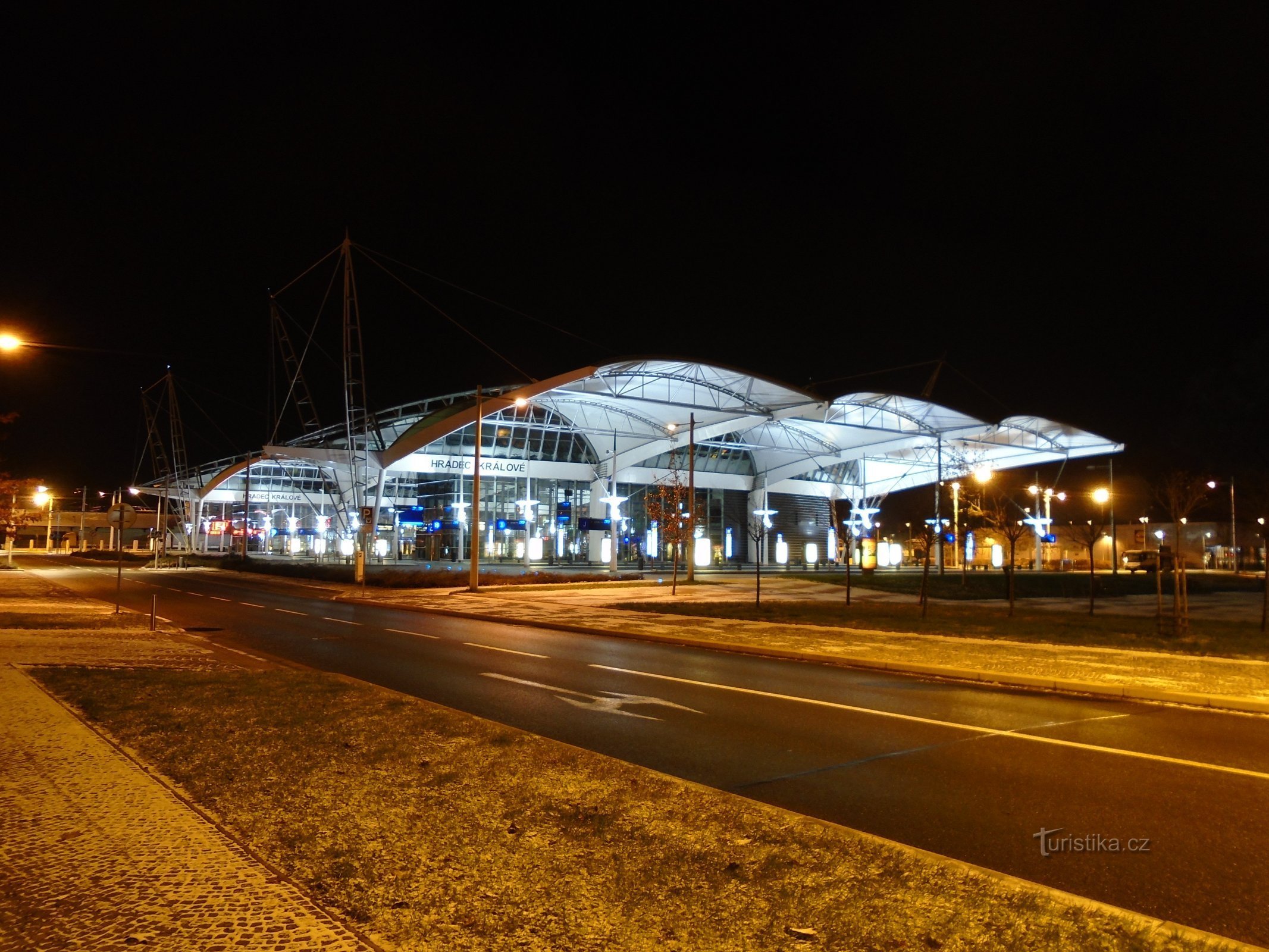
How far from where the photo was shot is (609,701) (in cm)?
1091

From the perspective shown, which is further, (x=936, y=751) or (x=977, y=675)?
(x=977, y=675)

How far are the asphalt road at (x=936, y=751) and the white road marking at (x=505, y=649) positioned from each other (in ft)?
0.35

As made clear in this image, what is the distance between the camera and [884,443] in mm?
63281

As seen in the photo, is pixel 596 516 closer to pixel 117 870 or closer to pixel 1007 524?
pixel 1007 524

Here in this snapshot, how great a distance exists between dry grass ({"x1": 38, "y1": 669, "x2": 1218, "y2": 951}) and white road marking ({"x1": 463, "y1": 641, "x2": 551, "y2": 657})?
25.8 feet

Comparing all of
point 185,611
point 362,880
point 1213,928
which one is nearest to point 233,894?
point 362,880

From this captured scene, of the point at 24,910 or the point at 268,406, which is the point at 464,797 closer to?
the point at 24,910

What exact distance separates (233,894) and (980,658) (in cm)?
1318

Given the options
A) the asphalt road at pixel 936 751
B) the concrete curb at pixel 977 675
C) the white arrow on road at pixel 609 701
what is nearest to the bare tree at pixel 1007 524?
the concrete curb at pixel 977 675

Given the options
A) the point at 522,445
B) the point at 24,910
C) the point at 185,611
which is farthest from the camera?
the point at 522,445

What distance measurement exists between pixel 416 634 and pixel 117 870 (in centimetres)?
1547

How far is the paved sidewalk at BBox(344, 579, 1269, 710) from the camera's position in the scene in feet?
40.6

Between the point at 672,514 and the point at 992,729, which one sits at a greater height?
the point at 672,514

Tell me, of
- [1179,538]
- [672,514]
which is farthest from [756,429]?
[1179,538]
